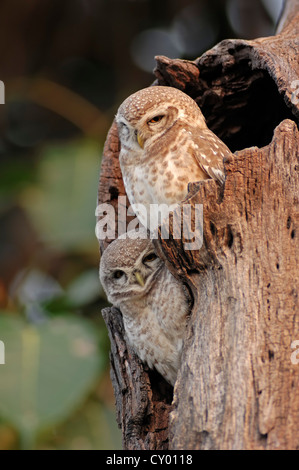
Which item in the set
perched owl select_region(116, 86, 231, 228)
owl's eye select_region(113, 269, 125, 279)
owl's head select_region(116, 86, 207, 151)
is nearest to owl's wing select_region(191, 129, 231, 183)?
perched owl select_region(116, 86, 231, 228)

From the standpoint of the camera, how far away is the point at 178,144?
3320 millimetres

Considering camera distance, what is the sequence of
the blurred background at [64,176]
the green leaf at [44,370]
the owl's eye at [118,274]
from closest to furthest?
the owl's eye at [118,274] < the green leaf at [44,370] < the blurred background at [64,176]

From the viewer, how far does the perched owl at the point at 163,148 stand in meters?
3.22

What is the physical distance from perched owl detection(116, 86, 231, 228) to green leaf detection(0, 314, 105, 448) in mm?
1303

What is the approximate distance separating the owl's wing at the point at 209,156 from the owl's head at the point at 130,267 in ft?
1.71

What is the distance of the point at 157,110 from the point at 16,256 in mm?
3525

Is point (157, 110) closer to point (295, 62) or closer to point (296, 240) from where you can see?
point (295, 62)

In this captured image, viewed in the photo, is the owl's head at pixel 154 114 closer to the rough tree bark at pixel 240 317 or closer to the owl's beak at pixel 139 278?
the rough tree bark at pixel 240 317

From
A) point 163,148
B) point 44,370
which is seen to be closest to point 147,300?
point 163,148

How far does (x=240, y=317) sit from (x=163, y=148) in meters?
1.11

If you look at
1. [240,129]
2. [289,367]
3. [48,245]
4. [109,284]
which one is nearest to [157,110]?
[240,129]

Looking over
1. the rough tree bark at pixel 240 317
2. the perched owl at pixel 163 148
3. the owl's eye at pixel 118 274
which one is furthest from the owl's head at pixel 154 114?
the owl's eye at pixel 118 274

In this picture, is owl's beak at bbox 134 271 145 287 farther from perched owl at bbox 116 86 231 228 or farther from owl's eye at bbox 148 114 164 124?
owl's eye at bbox 148 114 164 124

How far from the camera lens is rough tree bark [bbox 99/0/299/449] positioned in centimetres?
238
